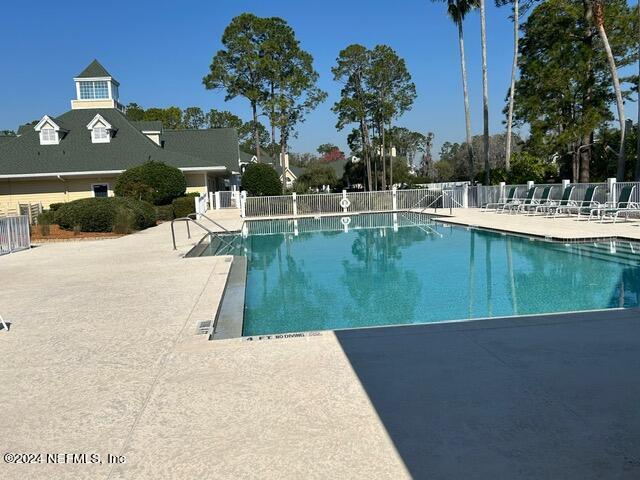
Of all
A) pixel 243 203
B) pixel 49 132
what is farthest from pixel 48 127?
pixel 243 203

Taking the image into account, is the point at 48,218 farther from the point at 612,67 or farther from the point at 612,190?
the point at 612,67

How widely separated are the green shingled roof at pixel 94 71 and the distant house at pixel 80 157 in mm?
134

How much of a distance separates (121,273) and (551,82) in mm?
28808

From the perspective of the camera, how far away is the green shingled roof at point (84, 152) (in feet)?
97.3

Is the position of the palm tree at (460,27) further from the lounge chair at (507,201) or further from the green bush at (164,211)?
the green bush at (164,211)

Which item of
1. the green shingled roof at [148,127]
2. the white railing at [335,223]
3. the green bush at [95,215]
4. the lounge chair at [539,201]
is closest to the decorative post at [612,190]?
the lounge chair at [539,201]

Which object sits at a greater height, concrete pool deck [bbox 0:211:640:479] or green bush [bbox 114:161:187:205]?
green bush [bbox 114:161:187:205]

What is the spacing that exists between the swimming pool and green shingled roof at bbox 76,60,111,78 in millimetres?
23839

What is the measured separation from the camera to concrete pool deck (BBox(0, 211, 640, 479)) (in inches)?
116

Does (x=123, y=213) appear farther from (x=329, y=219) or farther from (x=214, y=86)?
(x=214, y=86)

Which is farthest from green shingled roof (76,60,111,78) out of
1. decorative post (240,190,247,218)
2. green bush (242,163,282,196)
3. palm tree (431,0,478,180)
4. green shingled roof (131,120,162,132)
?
palm tree (431,0,478,180)

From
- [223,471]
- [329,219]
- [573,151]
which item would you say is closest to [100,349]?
[223,471]

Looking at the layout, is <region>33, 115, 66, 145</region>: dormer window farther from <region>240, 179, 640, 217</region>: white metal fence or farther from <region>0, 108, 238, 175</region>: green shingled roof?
<region>240, 179, 640, 217</region>: white metal fence

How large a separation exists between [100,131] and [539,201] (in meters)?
24.2
